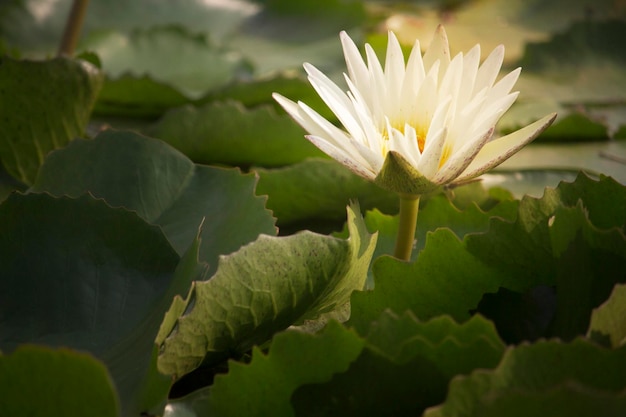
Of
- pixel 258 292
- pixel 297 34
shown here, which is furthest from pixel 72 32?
pixel 258 292

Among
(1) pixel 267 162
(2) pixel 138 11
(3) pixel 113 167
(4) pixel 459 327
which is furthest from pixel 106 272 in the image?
(2) pixel 138 11

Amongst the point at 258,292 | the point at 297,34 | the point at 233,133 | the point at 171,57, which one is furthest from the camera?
the point at 297,34

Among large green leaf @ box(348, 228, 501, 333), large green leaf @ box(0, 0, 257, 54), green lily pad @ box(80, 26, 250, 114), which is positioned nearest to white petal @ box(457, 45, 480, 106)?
large green leaf @ box(348, 228, 501, 333)

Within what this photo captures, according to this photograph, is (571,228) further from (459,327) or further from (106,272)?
(106,272)

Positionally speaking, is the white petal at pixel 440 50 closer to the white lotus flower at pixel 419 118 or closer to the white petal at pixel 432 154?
the white lotus flower at pixel 419 118

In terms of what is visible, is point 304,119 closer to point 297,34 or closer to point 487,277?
point 487,277

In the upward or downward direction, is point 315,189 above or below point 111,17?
above

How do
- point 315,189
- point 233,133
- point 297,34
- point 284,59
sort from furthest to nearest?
point 297,34 → point 284,59 → point 233,133 → point 315,189
